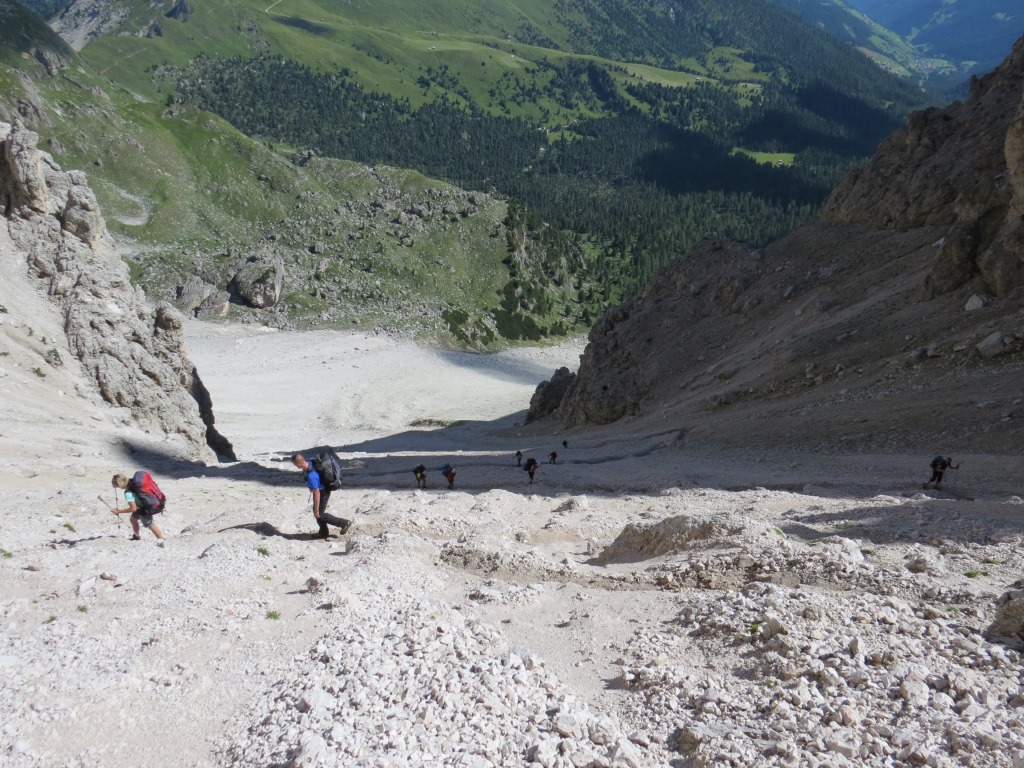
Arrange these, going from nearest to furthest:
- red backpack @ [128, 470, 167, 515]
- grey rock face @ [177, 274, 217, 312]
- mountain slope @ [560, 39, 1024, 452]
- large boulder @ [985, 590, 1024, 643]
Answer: large boulder @ [985, 590, 1024, 643] < red backpack @ [128, 470, 167, 515] < mountain slope @ [560, 39, 1024, 452] < grey rock face @ [177, 274, 217, 312]

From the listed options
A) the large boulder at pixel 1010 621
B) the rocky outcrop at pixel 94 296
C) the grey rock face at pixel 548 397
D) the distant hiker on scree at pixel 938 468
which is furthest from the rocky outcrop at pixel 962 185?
the rocky outcrop at pixel 94 296

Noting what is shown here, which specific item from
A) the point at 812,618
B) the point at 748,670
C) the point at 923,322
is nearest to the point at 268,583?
the point at 748,670

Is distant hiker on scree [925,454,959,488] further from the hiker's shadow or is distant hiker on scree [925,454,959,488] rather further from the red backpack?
the red backpack

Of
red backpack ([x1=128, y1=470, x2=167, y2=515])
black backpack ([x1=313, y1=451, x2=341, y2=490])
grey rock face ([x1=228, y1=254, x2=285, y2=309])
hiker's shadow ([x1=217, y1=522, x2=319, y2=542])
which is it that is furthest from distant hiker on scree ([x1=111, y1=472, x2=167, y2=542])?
grey rock face ([x1=228, y1=254, x2=285, y2=309])

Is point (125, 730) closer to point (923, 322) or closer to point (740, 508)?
point (740, 508)

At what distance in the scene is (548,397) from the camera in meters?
57.1

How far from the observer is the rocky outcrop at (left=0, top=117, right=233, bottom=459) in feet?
94.5

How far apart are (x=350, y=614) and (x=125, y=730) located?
282cm

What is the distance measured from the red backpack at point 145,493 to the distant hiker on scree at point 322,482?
285 centimetres

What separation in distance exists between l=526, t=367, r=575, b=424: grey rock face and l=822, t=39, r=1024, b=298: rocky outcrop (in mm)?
24328

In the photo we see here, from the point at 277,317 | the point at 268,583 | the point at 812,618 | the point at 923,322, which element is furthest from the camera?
the point at 277,317

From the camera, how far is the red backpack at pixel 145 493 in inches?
512

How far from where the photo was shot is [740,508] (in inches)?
662

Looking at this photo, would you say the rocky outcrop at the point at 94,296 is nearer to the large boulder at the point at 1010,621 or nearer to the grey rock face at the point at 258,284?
the large boulder at the point at 1010,621
